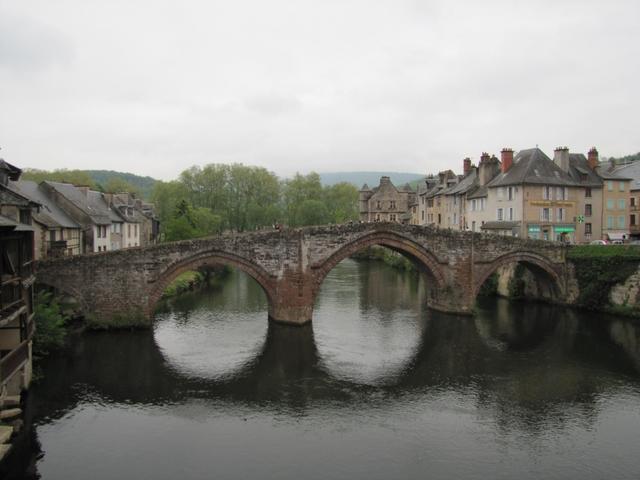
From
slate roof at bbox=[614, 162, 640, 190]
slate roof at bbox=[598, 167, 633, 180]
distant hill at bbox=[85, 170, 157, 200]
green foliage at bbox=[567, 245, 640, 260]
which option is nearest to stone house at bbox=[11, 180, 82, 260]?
green foliage at bbox=[567, 245, 640, 260]

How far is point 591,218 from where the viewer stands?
3950 centimetres

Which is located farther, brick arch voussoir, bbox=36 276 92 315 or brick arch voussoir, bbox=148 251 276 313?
brick arch voussoir, bbox=148 251 276 313

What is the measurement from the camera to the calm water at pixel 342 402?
14.4m

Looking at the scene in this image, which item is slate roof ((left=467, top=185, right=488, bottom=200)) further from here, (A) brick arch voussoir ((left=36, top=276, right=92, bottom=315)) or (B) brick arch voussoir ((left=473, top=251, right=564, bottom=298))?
(A) brick arch voussoir ((left=36, top=276, right=92, bottom=315))

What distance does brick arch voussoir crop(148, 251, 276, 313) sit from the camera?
1043 inches

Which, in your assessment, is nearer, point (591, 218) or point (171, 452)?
point (171, 452)

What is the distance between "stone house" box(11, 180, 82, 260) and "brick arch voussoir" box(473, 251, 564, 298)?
2440 cm

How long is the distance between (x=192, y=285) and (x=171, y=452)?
27.9 metres

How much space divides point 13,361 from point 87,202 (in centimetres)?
2385

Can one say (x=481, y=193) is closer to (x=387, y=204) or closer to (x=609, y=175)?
(x=609, y=175)

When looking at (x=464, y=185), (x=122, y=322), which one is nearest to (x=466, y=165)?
(x=464, y=185)

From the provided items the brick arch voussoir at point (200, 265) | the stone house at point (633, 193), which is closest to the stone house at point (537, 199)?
the stone house at point (633, 193)

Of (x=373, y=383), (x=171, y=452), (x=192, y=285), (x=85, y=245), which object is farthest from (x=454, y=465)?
(x=192, y=285)

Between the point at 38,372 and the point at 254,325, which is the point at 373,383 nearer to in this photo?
the point at 254,325
